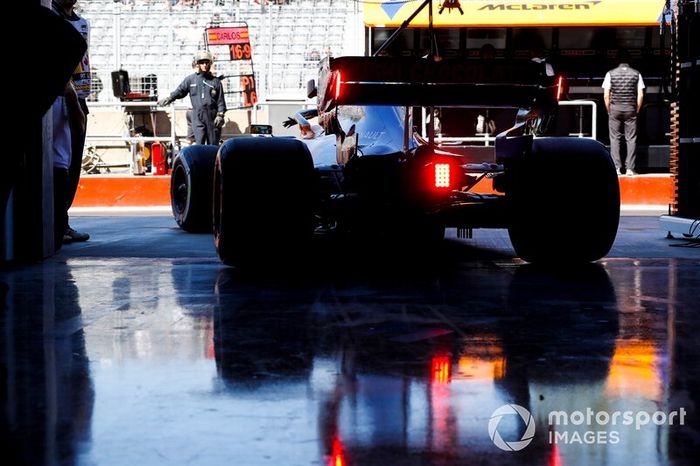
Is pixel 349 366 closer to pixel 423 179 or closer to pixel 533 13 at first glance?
pixel 423 179

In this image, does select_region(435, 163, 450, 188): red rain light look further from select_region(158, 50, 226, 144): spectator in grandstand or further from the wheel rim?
select_region(158, 50, 226, 144): spectator in grandstand

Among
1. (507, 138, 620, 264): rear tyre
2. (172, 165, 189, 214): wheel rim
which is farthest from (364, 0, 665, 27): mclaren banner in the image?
(507, 138, 620, 264): rear tyre

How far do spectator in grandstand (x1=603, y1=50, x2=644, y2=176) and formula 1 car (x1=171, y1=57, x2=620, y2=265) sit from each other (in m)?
9.69

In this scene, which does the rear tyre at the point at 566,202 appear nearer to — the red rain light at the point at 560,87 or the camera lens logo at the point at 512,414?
the red rain light at the point at 560,87

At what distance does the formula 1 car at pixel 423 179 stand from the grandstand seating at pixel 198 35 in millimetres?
13020

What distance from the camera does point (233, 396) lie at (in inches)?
117

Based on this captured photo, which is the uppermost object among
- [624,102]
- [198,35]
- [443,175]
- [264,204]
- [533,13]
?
[533,13]

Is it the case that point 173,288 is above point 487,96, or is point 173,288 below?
below

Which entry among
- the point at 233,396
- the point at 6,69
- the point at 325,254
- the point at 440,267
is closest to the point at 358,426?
the point at 233,396

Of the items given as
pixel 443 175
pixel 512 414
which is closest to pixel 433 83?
pixel 443 175

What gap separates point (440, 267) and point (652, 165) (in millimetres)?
11403

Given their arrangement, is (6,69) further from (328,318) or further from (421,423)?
(421,423)

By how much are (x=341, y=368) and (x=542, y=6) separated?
14.2 meters

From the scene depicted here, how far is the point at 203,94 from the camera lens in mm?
15555
